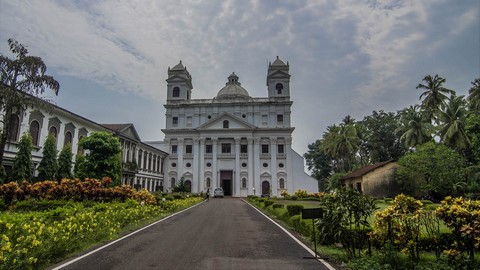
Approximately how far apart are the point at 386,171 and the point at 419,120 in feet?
41.0

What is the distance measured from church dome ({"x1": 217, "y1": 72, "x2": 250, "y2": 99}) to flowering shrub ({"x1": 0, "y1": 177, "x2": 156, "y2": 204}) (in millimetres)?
42132

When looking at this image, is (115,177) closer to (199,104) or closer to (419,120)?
(199,104)

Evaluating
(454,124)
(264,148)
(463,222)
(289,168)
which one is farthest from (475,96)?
→ (463,222)

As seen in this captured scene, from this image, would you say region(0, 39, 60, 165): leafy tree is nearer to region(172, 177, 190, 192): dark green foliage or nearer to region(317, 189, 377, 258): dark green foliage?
region(317, 189, 377, 258): dark green foliage

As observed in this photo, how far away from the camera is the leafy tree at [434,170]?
29094mm

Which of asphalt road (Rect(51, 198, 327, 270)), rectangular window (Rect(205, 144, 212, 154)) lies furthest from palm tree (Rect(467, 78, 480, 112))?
rectangular window (Rect(205, 144, 212, 154))

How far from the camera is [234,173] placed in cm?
5341

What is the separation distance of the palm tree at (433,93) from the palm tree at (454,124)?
82.4 inches

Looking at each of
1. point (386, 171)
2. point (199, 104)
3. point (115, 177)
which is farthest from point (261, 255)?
point (199, 104)

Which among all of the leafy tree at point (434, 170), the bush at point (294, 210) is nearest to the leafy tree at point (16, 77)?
the bush at point (294, 210)

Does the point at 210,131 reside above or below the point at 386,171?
above

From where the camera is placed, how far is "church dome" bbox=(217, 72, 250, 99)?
2334 inches

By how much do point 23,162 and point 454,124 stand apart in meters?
39.3

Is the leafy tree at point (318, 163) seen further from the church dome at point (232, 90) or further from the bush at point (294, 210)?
the bush at point (294, 210)
